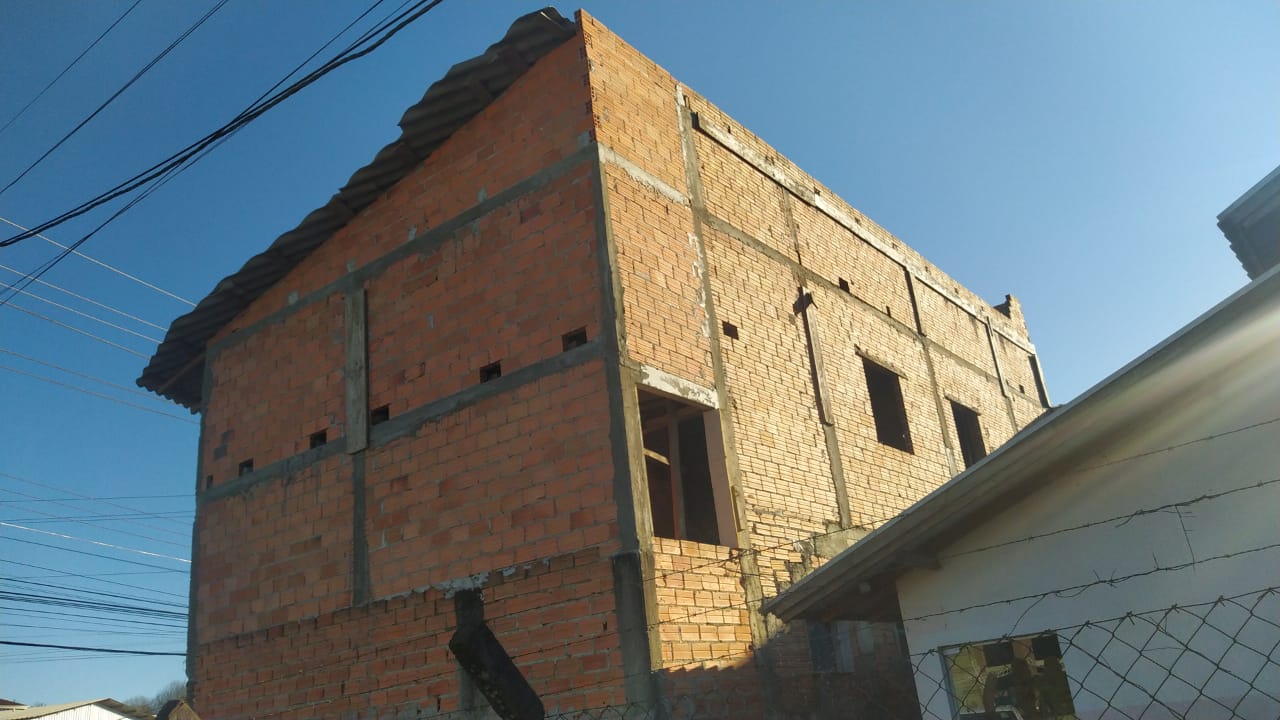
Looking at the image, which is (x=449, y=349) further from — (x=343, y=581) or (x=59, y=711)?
(x=59, y=711)

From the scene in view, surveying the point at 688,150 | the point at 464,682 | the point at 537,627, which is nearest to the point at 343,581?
the point at 464,682

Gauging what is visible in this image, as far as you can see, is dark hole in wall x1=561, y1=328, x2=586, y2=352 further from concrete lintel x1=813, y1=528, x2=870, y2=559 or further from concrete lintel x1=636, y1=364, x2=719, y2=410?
concrete lintel x1=813, y1=528, x2=870, y2=559

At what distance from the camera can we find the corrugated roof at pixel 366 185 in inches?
408

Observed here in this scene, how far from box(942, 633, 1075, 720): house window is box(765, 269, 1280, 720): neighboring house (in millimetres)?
20

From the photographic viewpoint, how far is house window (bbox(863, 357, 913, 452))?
44.3ft

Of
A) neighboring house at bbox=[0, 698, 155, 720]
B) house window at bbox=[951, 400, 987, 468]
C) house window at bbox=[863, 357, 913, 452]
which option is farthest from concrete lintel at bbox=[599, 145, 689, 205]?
neighboring house at bbox=[0, 698, 155, 720]

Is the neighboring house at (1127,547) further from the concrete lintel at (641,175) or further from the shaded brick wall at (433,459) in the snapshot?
the concrete lintel at (641,175)

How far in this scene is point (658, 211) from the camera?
1012 centimetres

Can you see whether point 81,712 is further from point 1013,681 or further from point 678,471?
point 1013,681

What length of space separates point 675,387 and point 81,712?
24.2m

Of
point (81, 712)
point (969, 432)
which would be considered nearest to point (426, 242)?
point (969, 432)

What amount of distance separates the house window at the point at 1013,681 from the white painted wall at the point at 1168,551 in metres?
0.37

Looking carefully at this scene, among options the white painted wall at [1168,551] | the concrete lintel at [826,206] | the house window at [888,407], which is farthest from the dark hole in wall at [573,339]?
the house window at [888,407]

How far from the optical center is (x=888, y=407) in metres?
13.8
